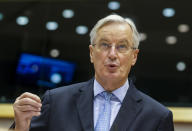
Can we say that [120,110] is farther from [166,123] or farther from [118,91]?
[166,123]

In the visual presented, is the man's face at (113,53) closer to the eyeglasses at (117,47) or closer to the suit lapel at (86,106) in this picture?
the eyeglasses at (117,47)

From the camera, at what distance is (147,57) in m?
5.95

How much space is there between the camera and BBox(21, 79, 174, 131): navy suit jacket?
294 centimetres

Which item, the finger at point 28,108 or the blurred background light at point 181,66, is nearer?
the finger at point 28,108

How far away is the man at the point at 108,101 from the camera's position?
2.95 meters

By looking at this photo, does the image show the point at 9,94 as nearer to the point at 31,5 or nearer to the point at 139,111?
the point at 31,5

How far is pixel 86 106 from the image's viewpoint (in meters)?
3.01

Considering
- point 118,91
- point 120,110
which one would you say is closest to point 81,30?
point 118,91

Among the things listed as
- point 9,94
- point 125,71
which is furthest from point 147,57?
point 125,71

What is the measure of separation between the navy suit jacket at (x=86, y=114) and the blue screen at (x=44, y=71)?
3.03 meters

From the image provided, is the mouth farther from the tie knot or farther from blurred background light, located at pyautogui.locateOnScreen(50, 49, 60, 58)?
blurred background light, located at pyautogui.locateOnScreen(50, 49, 60, 58)

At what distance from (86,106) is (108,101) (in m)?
0.14

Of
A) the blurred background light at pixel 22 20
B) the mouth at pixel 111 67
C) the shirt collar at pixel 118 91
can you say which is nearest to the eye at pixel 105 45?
the mouth at pixel 111 67

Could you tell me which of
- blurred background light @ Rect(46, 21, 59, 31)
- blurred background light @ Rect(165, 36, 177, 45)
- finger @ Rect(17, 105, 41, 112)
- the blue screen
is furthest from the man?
blurred background light @ Rect(46, 21, 59, 31)
